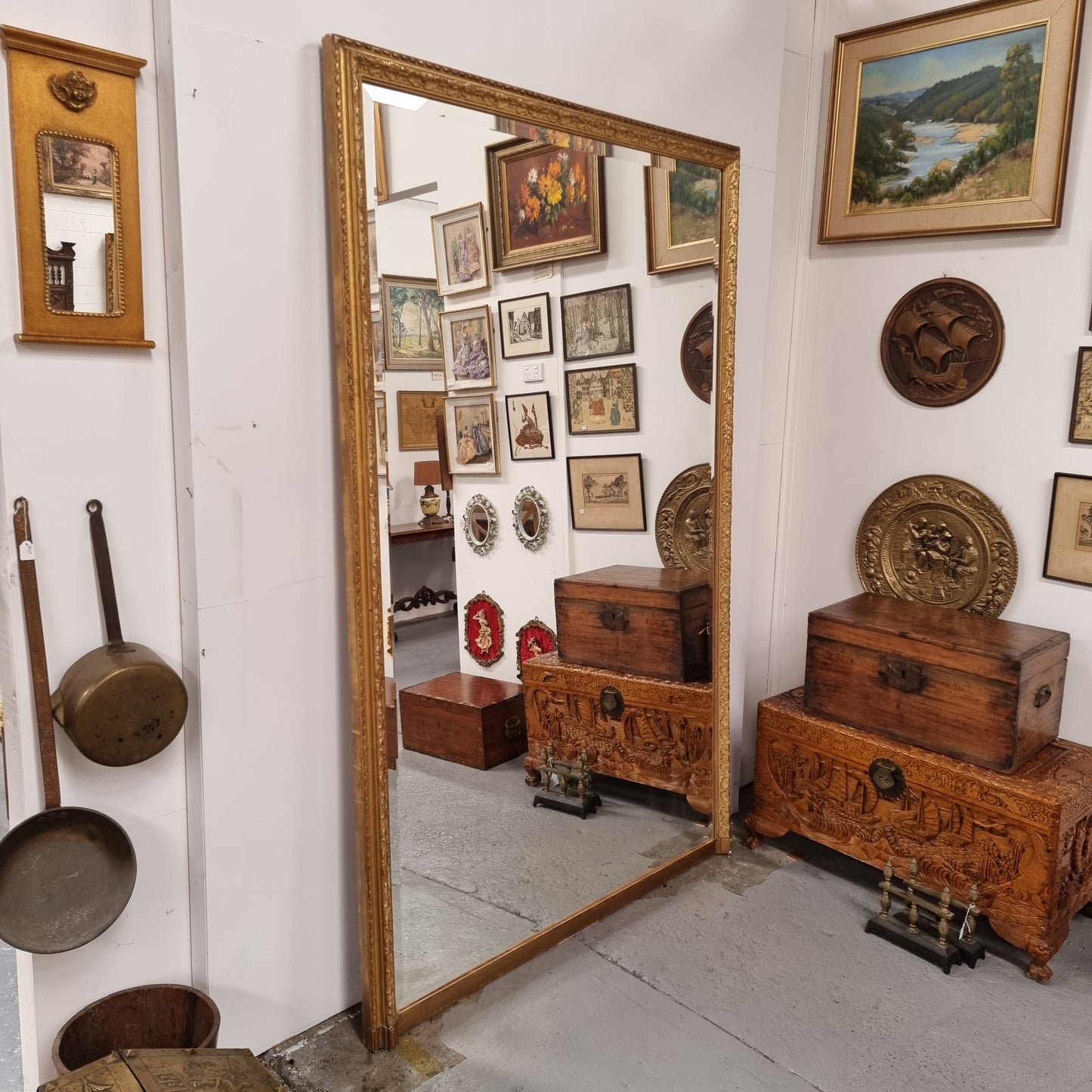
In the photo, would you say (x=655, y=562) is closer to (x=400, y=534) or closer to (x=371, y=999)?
(x=400, y=534)

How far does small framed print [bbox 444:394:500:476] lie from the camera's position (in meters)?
2.10

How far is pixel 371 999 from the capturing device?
6.77 feet

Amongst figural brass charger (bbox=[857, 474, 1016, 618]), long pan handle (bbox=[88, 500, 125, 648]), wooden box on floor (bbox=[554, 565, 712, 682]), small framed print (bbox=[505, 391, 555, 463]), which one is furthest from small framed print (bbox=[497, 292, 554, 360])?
figural brass charger (bbox=[857, 474, 1016, 618])

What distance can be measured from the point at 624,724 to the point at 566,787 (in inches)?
11.2

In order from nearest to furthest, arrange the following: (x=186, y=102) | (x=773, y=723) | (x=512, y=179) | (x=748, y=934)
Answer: (x=186, y=102), (x=512, y=179), (x=748, y=934), (x=773, y=723)

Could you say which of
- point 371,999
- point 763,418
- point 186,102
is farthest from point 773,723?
point 186,102

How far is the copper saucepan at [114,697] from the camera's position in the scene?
164 centimetres

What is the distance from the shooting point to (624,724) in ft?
9.03

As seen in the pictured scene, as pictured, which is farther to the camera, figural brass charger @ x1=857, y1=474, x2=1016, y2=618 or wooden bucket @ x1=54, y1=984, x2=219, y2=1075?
figural brass charger @ x1=857, y1=474, x2=1016, y2=618

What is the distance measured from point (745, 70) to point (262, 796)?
2323mm

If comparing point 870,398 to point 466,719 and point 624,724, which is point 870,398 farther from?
point 466,719

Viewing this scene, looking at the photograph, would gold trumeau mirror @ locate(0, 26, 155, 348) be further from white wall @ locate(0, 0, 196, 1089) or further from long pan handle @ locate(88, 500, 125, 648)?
long pan handle @ locate(88, 500, 125, 648)

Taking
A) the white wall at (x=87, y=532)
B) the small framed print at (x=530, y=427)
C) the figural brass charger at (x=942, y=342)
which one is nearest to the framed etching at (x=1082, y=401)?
the figural brass charger at (x=942, y=342)

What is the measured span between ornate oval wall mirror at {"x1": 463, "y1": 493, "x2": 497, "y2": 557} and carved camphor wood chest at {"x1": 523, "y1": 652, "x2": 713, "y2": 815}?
15.4 inches
